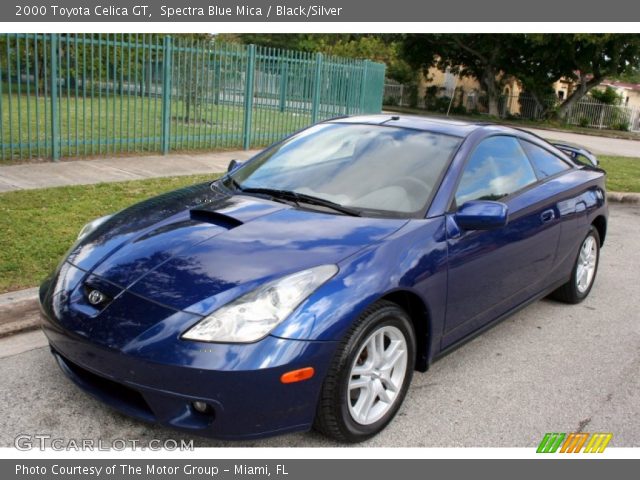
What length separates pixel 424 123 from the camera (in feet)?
13.9

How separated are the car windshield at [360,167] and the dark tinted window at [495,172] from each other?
182mm

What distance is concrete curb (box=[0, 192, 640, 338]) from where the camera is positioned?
4.05m

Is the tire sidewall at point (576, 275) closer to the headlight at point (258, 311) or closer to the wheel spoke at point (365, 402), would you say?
the wheel spoke at point (365, 402)

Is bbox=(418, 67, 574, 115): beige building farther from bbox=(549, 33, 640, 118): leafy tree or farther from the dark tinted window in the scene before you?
the dark tinted window

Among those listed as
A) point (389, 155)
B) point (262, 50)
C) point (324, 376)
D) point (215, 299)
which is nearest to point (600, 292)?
point (389, 155)

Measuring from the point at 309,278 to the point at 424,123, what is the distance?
73.0 inches

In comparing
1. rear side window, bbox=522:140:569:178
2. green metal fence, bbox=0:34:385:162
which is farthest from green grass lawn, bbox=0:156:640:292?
rear side window, bbox=522:140:569:178

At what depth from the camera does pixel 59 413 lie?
123 inches

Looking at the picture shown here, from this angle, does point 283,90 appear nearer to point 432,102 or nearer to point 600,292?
point 600,292

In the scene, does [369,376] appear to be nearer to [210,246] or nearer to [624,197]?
[210,246]

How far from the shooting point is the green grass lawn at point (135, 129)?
9216mm

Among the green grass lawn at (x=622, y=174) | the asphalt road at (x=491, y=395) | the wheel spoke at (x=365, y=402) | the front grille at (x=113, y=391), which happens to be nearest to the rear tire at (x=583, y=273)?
the asphalt road at (x=491, y=395)

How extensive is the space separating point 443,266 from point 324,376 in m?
0.98

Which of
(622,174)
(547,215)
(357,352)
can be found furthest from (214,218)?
(622,174)
